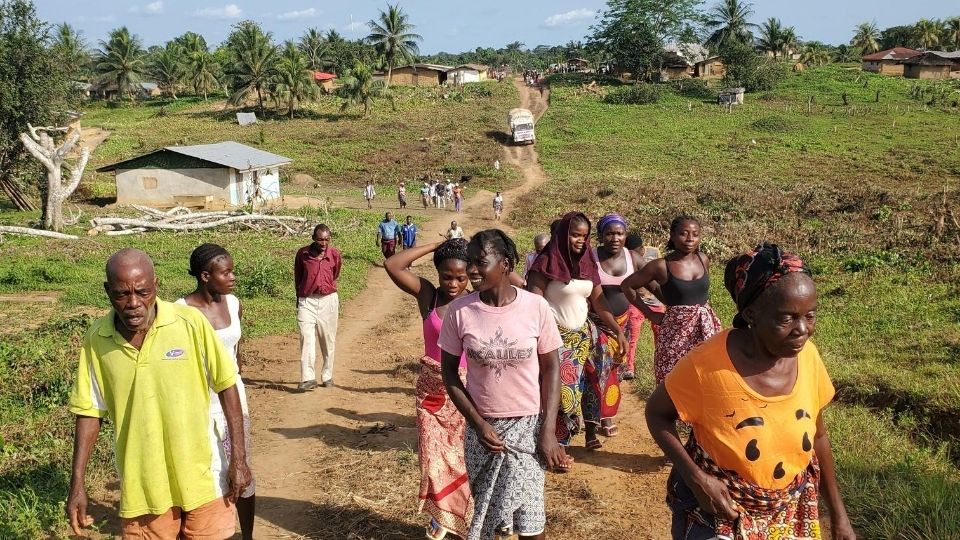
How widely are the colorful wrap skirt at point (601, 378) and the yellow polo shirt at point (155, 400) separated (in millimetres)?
3388

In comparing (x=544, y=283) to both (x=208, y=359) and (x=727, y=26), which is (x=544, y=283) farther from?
(x=727, y=26)

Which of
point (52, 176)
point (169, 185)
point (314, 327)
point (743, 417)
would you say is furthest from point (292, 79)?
point (743, 417)

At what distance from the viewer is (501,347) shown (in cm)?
357

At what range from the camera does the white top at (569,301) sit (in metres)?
5.54

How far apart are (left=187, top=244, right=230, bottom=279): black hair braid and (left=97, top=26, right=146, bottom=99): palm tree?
2632 inches

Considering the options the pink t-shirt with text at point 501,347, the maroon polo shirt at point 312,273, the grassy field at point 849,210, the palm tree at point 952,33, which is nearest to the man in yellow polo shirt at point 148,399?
the pink t-shirt with text at point 501,347

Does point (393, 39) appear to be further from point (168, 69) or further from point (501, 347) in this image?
point (501, 347)

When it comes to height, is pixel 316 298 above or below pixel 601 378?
above

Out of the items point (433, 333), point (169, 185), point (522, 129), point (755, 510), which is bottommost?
point (169, 185)

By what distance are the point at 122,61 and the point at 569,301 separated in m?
68.7

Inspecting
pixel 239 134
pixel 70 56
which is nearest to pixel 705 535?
pixel 70 56

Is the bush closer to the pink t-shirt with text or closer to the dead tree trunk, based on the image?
the dead tree trunk

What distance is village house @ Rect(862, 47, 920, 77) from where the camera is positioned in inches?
2297

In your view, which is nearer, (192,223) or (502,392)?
(502,392)
